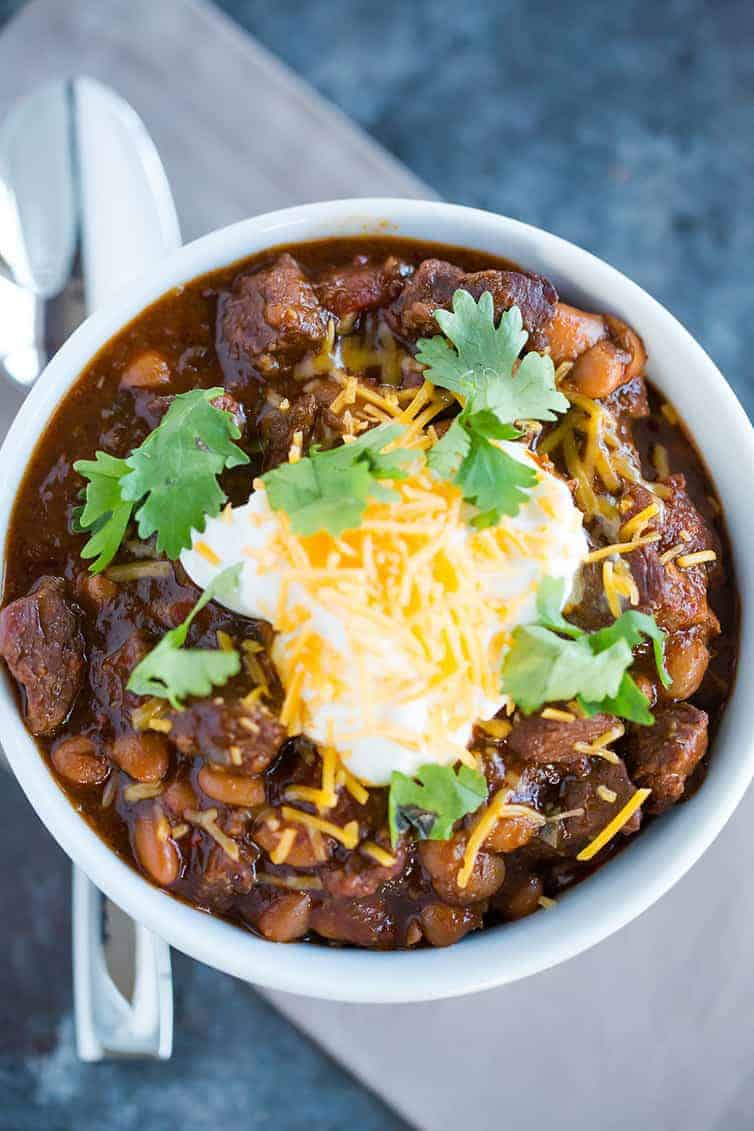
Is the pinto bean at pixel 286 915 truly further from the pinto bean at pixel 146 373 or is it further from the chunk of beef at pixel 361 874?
the pinto bean at pixel 146 373

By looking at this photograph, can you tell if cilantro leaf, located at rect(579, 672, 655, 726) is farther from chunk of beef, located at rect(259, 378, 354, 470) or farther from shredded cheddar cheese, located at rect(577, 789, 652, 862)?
chunk of beef, located at rect(259, 378, 354, 470)

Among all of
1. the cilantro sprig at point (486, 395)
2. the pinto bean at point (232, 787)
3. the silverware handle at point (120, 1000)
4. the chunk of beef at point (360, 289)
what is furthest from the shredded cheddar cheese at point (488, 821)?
the silverware handle at point (120, 1000)

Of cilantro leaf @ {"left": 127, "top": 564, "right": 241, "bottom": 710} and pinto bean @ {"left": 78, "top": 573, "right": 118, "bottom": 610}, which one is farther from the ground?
cilantro leaf @ {"left": 127, "top": 564, "right": 241, "bottom": 710}

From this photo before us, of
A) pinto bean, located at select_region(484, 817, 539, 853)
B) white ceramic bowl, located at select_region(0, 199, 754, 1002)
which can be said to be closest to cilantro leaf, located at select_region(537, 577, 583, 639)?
pinto bean, located at select_region(484, 817, 539, 853)

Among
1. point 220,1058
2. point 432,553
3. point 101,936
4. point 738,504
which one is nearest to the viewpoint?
point 432,553

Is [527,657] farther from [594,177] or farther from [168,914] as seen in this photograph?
[594,177]

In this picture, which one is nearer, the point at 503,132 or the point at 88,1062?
the point at 88,1062

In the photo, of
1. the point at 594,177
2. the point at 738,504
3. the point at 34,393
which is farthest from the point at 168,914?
the point at 594,177
